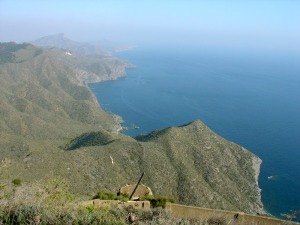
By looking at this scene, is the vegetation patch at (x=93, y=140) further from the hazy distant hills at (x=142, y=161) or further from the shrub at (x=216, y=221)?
the shrub at (x=216, y=221)

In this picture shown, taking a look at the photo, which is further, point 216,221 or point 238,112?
point 238,112

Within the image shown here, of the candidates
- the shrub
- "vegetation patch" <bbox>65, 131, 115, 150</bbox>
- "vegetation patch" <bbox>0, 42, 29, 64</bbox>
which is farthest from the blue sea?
the shrub

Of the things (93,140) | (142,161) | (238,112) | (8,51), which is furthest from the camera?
(8,51)

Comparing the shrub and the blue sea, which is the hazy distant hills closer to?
the blue sea

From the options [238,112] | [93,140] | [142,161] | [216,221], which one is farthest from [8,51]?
[216,221]

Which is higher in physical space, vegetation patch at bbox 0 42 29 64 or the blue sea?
vegetation patch at bbox 0 42 29 64

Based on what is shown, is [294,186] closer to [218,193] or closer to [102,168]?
[218,193]

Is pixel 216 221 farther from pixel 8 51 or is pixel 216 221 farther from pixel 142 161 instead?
pixel 8 51

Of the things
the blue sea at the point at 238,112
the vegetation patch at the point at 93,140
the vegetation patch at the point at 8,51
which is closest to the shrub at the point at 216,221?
the blue sea at the point at 238,112

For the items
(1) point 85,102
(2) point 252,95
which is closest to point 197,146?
(1) point 85,102

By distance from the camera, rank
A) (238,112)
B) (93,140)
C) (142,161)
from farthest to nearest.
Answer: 1. (238,112)
2. (93,140)
3. (142,161)

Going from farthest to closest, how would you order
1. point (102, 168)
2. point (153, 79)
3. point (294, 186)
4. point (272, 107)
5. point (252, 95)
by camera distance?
1. point (153, 79)
2. point (252, 95)
3. point (272, 107)
4. point (294, 186)
5. point (102, 168)
